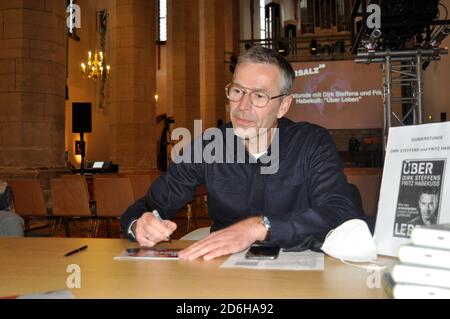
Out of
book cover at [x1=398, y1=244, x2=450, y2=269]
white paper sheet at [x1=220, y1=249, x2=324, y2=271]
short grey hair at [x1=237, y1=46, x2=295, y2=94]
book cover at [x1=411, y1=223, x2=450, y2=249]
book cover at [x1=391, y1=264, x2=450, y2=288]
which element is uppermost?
short grey hair at [x1=237, y1=46, x2=295, y2=94]

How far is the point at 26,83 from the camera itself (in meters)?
6.94

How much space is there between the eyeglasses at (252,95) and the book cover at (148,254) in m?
0.70

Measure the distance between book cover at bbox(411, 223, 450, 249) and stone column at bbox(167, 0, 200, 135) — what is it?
46.4 feet

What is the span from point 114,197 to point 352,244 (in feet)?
15.1

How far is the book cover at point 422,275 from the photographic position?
2.87 ft

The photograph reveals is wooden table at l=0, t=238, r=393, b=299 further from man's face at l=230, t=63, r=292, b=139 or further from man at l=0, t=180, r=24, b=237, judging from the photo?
man at l=0, t=180, r=24, b=237

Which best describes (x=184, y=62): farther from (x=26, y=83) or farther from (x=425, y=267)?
(x=425, y=267)

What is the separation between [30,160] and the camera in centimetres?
702

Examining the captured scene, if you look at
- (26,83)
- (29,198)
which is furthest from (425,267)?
(26,83)

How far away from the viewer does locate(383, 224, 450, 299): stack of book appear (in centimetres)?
88

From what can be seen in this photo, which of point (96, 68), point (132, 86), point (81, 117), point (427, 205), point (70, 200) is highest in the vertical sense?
point (96, 68)

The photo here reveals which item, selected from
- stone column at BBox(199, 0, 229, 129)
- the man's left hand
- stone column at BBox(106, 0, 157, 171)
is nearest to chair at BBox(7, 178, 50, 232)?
the man's left hand
